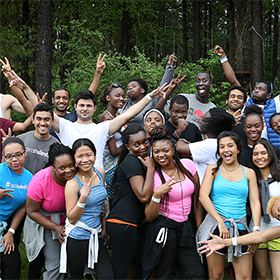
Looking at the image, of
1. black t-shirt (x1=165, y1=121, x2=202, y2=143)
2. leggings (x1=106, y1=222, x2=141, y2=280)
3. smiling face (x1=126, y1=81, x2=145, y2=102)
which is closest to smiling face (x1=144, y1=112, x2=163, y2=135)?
A: black t-shirt (x1=165, y1=121, x2=202, y2=143)

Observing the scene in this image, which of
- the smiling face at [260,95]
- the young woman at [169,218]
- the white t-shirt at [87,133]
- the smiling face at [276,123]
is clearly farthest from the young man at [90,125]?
the smiling face at [260,95]

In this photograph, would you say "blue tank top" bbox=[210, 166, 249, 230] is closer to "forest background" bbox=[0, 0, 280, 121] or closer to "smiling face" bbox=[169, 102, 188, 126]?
"smiling face" bbox=[169, 102, 188, 126]

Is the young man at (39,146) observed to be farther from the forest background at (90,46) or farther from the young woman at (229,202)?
the forest background at (90,46)

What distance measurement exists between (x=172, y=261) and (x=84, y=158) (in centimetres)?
147

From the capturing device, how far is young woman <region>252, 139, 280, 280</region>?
139 inches

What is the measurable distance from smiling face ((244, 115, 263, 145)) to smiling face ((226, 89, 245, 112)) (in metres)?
0.91

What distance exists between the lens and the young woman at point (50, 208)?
3566 mm

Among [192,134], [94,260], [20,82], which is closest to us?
[94,260]

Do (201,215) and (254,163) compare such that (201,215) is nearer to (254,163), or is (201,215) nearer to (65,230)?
(254,163)

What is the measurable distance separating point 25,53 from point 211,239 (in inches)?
478

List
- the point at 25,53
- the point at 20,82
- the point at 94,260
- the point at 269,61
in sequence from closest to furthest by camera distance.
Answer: the point at 94,260
the point at 20,82
the point at 25,53
the point at 269,61

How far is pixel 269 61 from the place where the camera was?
27.9 m

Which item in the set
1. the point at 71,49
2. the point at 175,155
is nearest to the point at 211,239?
the point at 175,155

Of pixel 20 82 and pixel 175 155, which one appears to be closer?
pixel 175 155
